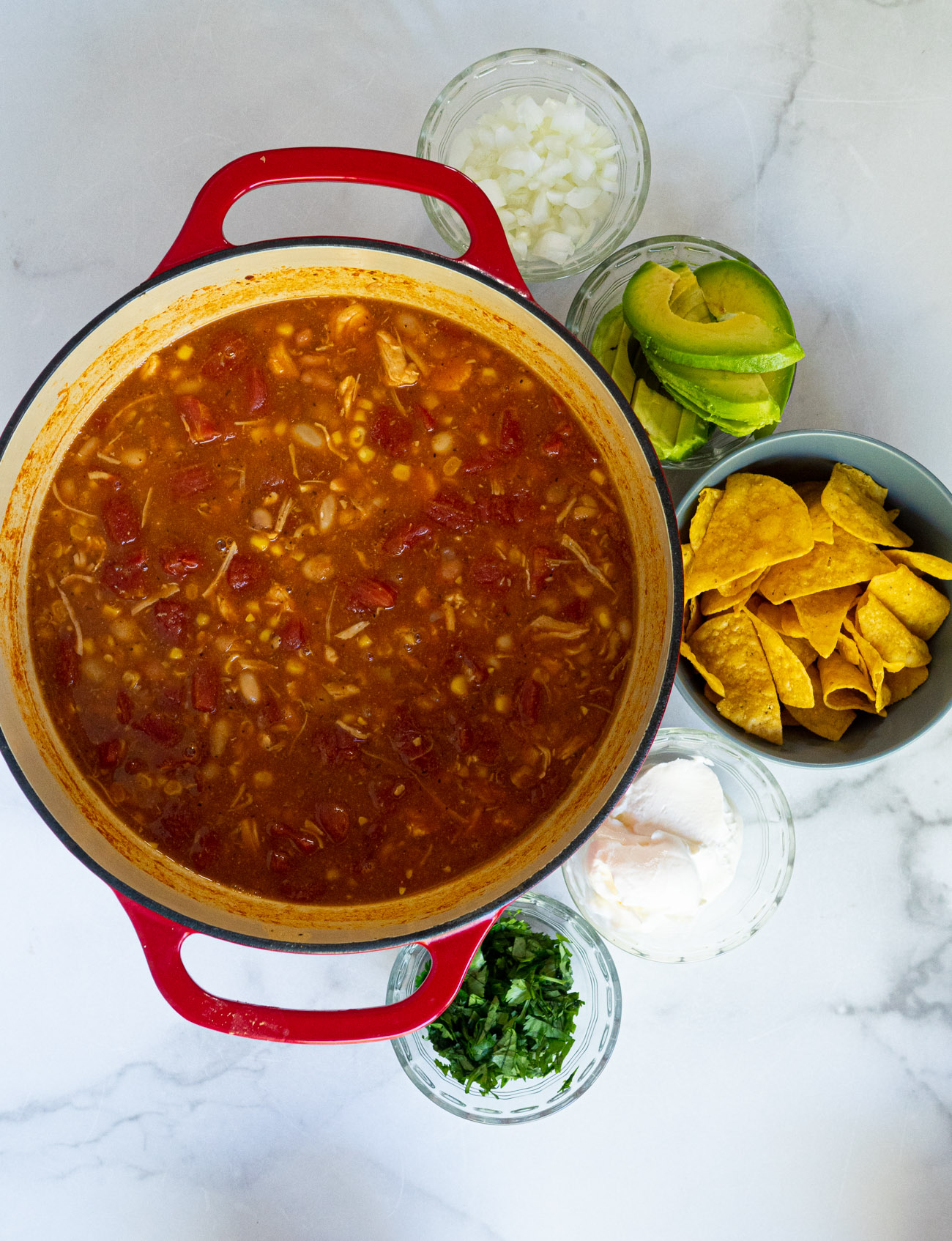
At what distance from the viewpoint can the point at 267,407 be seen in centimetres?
221

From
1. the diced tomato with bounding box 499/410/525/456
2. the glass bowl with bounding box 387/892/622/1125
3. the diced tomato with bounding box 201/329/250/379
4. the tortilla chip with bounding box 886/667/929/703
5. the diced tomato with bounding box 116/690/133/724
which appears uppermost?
the diced tomato with bounding box 201/329/250/379

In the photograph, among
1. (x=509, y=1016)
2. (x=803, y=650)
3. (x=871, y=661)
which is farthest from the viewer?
(x=509, y=1016)

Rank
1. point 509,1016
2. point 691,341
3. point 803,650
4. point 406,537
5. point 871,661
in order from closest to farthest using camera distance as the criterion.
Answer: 1. point 691,341
2. point 406,537
3. point 871,661
4. point 803,650
5. point 509,1016

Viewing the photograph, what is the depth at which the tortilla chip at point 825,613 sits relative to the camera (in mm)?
2309

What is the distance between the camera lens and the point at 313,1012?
1991 millimetres

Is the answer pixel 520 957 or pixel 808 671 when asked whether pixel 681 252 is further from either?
pixel 520 957

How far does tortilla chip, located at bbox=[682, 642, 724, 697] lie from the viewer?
2.30 meters

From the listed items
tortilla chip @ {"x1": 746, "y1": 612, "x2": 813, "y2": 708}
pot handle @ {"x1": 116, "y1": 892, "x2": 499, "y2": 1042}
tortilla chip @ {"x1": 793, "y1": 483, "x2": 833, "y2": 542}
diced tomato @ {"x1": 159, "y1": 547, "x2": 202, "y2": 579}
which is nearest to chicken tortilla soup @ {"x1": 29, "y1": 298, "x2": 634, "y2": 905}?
diced tomato @ {"x1": 159, "y1": 547, "x2": 202, "y2": 579}

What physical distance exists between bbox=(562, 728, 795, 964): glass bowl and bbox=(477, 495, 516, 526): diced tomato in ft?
2.67

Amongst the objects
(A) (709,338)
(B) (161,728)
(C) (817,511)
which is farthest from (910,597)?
(B) (161,728)

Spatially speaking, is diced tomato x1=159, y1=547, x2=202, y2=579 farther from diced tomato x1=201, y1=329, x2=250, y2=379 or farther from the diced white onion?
the diced white onion

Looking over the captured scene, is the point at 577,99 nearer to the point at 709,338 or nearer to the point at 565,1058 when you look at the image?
the point at 709,338

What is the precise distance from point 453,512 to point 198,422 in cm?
61

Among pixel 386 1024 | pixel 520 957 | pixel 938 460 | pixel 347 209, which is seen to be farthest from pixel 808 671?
pixel 347 209
